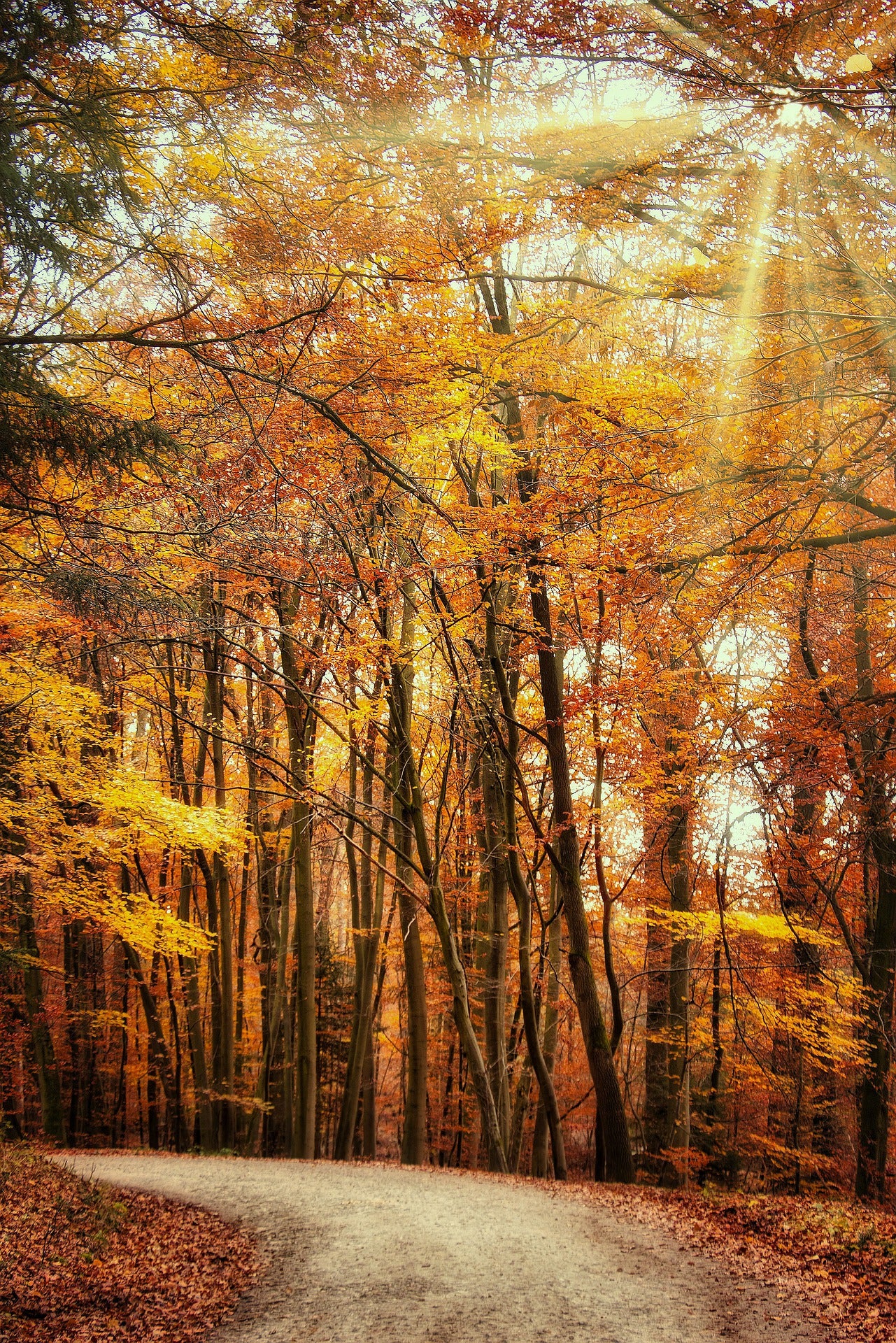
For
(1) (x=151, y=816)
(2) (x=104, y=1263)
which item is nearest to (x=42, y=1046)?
(1) (x=151, y=816)

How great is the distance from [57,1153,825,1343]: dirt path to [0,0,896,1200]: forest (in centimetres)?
171

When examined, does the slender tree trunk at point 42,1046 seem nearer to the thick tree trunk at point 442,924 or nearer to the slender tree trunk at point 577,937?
the thick tree trunk at point 442,924

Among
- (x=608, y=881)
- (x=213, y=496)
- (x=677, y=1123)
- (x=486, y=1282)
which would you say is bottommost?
(x=677, y=1123)

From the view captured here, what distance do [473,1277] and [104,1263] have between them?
255 cm

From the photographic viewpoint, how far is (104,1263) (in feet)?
18.9

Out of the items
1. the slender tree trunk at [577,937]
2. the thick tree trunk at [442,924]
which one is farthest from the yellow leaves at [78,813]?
the slender tree trunk at [577,937]

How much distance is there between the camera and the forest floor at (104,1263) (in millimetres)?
4727

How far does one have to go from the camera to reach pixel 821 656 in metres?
11.5

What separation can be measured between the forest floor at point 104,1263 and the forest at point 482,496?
11.2 ft

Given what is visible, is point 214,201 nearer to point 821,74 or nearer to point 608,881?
point 821,74

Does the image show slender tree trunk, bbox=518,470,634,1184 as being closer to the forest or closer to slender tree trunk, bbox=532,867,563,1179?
the forest

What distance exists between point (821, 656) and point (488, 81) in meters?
8.50

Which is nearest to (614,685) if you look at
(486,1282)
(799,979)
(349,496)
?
(349,496)

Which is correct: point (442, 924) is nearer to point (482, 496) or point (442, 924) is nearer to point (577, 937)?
point (577, 937)
